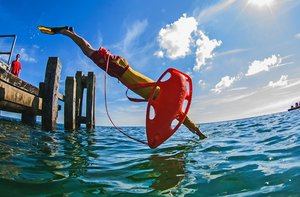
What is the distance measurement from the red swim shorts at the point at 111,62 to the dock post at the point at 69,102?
4.02 m

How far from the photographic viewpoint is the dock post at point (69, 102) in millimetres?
10375

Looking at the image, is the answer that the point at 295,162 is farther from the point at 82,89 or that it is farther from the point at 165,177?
the point at 82,89

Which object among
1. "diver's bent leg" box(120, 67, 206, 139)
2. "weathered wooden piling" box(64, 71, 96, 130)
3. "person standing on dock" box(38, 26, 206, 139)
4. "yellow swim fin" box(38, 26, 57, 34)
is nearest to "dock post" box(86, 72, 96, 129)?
"weathered wooden piling" box(64, 71, 96, 130)

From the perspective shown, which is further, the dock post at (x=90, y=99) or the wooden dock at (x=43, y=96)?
the dock post at (x=90, y=99)

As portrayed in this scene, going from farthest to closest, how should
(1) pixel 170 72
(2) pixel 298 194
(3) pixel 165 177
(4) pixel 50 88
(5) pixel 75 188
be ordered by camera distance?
(4) pixel 50 88 → (1) pixel 170 72 → (3) pixel 165 177 → (5) pixel 75 188 → (2) pixel 298 194

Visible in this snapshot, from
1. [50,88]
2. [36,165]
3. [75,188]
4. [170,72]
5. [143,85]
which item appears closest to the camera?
[75,188]

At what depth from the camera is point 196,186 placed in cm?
313

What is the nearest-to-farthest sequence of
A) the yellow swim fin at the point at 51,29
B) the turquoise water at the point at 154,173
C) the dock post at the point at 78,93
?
1. the turquoise water at the point at 154,173
2. the yellow swim fin at the point at 51,29
3. the dock post at the point at 78,93

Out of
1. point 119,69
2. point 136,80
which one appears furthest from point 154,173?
point 119,69

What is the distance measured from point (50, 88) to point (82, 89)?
184 inches

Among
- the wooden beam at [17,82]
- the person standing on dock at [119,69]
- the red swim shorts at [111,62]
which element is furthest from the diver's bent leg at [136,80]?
the wooden beam at [17,82]

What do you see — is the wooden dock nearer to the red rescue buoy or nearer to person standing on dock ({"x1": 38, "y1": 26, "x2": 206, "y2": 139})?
person standing on dock ({"x1": 38, "y1": 26, "x2": 206, "y2": 139})

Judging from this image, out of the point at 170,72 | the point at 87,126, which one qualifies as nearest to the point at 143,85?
the point at 170,72

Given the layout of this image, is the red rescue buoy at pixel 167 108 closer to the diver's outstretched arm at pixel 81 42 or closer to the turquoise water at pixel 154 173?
the turquoise water at pixel 154 173
